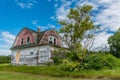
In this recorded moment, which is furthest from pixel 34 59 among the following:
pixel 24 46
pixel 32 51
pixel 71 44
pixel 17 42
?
pixel 71 44

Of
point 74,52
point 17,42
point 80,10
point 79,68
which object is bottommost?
point 79,68

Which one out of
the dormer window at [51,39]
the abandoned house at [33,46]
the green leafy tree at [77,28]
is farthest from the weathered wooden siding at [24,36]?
the green leafy tree at [77,28]

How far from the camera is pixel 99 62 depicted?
27375 mm

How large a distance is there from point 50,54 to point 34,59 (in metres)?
4.31

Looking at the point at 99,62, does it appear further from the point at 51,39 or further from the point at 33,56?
the point at 33,56

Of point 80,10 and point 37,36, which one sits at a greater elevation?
point 80,10

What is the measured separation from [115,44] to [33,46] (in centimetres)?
2058

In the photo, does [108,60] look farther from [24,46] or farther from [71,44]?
[24,46]

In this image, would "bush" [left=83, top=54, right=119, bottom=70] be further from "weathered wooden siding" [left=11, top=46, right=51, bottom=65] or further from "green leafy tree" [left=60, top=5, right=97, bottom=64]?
"weathered wooden siding" [left=11, top=46, right=51, bottom=65]

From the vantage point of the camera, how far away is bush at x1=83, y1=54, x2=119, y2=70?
89.6ft

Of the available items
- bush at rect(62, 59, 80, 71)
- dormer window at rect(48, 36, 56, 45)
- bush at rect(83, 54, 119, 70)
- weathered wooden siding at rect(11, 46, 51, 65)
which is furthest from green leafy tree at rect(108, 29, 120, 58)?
bush at rect(62, 59, 80, 71)

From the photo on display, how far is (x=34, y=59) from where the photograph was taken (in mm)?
40688

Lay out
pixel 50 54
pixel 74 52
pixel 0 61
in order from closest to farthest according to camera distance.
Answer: pixel 74 52 < pixel 50 54 < pixel 0 61

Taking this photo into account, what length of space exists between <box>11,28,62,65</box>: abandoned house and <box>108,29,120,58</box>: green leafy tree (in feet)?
44.4
